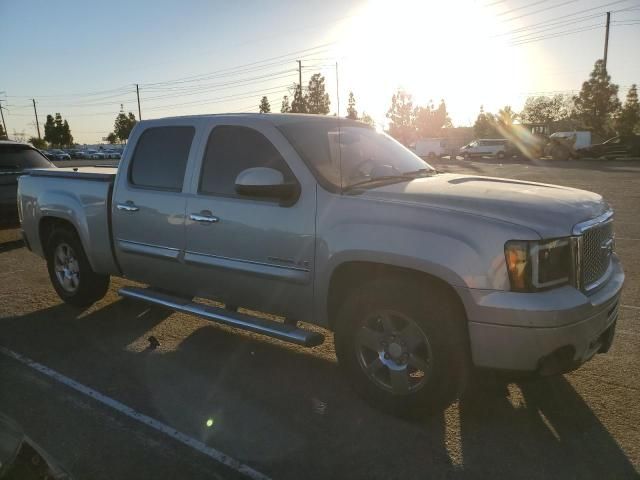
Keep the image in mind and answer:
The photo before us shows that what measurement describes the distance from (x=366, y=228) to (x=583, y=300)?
128 cm

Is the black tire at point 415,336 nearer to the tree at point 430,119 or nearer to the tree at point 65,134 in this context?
the tree at point 430,119

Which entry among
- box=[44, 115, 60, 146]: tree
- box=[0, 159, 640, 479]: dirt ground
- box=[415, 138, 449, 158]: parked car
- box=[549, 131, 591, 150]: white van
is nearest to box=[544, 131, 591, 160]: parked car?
box=[549, 131, 591, 150]: white van

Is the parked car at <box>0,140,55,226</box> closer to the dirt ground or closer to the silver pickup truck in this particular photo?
the dirt ground

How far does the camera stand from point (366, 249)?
127 inches

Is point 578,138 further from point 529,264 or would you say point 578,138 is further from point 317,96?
point 529,264

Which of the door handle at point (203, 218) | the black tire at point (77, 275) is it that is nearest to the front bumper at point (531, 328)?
the door handle at point (203, 218)

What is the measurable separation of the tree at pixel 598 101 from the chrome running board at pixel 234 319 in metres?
56.3

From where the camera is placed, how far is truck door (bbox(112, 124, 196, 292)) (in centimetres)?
440

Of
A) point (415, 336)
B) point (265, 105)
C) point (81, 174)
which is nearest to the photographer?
point (415, 336)

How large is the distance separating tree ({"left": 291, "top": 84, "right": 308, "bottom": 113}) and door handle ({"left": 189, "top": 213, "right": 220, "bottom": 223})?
169 feet

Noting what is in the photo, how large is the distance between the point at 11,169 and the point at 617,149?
3766 centimetres

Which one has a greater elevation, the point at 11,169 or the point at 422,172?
the point at 422,172

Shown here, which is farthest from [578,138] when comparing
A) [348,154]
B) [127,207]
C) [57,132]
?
[57,132]

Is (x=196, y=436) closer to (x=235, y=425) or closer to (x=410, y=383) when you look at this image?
(x=235, y=425)
